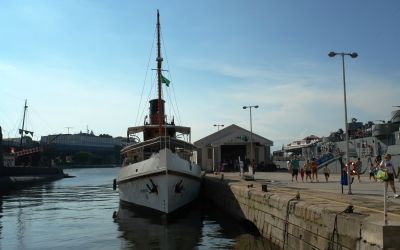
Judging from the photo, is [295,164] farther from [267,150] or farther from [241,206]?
[267,150]

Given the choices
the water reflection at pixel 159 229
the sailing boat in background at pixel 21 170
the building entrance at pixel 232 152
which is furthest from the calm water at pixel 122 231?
the sailing boat in background at pixel 21 170

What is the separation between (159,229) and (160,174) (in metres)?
4.14

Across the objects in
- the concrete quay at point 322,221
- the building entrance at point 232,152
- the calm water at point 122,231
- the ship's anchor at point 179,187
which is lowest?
the calm water at point 122,231

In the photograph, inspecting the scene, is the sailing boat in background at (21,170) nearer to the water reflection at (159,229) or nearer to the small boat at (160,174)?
the small boat at (160,174)

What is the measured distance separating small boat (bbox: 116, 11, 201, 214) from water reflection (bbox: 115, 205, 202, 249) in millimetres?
655

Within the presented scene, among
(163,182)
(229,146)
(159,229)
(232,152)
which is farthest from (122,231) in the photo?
(232,152)

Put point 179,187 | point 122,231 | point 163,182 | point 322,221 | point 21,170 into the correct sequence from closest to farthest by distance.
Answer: point 322,221, point 122,231, point 163,182, point 179,187, point 21,170

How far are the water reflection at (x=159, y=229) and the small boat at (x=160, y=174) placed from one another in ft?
2.15

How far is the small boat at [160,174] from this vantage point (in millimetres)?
27047

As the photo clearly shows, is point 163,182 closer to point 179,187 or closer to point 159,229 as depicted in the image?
point 179,187

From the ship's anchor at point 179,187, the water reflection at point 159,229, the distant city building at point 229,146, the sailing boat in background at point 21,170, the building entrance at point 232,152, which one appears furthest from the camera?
the sailing boat in background at point 21,170

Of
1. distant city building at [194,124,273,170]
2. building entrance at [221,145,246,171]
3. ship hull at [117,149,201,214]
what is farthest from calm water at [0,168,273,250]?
building entrance at [221,145,246,171]

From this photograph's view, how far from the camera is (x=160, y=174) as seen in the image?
2708 cm

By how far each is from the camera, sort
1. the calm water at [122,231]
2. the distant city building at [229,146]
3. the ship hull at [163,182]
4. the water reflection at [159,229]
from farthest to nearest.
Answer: the distant city building at [229,146], the ship hull at [163,182], the water reflection at [159,229], the calm water at [122,231]
